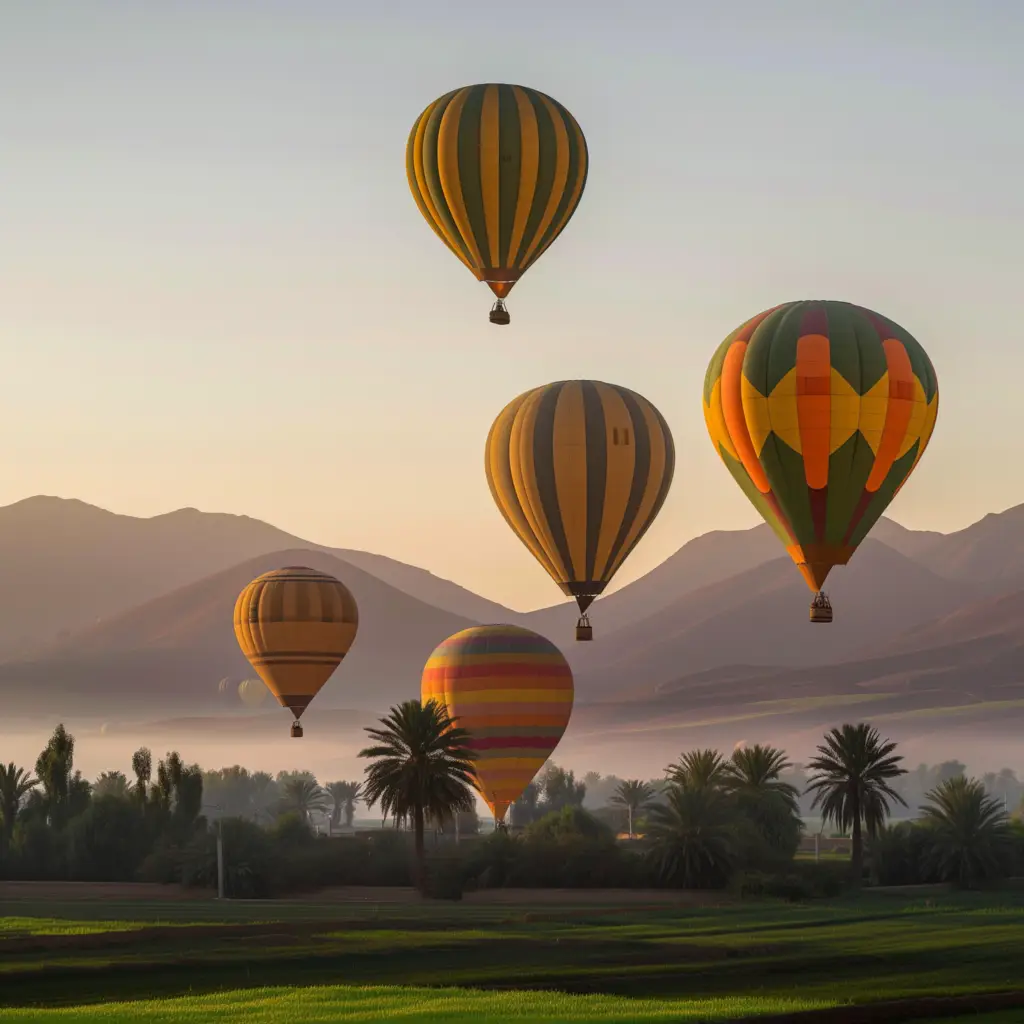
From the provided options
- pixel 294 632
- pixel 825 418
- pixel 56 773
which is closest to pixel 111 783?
pixel 56 773

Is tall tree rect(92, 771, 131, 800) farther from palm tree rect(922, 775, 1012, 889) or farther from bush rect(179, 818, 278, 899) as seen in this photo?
palm tree rect(922, 775, 1012, 889)

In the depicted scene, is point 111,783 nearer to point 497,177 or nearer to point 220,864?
point 220,864

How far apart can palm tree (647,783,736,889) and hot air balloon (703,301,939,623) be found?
133ft

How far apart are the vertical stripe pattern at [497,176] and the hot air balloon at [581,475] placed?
18.8 metres

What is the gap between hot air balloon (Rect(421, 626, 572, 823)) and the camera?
13512 cm

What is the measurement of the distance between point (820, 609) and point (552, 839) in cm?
5906

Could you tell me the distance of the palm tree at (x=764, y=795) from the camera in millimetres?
133375

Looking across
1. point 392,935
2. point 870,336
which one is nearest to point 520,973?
point 392,935

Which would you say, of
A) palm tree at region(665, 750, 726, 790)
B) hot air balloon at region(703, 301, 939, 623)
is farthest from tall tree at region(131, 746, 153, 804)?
hot air balloon at region(703, 301, 939, 623)

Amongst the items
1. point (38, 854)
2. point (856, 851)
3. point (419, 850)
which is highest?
point (38, 854)

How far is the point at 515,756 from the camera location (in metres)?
136

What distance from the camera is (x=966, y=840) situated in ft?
422

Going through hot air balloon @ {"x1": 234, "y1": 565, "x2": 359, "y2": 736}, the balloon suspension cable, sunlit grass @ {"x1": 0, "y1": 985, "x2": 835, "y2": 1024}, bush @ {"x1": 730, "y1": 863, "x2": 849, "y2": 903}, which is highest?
hot air balloon @ {"x1": 234, "y1": 565, "x2": 359, "y2": 736}

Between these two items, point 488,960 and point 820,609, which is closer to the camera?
point 488,960
